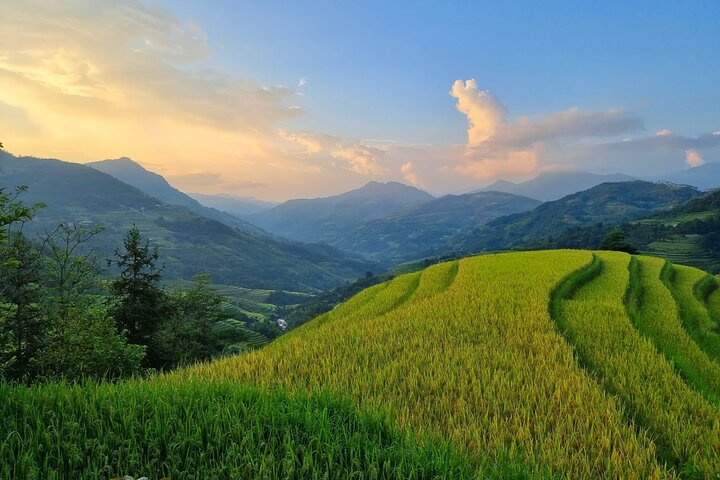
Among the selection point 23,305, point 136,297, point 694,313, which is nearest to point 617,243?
point 694,313

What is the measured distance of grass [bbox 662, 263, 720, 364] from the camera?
12.4 metres

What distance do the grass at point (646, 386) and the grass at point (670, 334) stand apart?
509mm

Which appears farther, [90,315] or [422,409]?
[90,315]

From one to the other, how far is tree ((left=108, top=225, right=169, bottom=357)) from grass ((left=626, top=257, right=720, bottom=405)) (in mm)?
26426

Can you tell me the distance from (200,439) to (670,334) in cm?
1399

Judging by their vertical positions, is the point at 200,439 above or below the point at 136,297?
above

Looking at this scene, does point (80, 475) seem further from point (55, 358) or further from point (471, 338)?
point (55, 358)

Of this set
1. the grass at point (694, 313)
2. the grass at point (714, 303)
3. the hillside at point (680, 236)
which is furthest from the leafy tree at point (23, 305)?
the hillside at point (680, 236)

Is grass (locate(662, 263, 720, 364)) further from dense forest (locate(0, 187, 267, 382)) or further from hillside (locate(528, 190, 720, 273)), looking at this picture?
hillside (locate(528, 190, 720, 273))

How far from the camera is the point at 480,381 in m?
7.12

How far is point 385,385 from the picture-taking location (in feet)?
23.8

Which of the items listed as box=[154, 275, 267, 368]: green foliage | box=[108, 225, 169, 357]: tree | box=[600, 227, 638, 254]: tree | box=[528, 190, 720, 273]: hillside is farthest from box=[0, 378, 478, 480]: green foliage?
box=[528, 190, 720, 273]: hillside

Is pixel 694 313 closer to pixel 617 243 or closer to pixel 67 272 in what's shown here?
pixel 67 272

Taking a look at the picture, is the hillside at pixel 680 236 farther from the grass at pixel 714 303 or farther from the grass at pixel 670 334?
the grass at pixel 670 334
